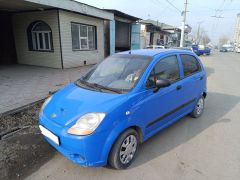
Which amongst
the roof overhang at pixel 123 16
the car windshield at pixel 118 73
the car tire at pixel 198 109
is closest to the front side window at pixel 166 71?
the car windshield at pixel 118 73

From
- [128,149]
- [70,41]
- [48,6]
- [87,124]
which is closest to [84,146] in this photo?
[87,124]

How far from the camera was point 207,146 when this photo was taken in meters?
3.34

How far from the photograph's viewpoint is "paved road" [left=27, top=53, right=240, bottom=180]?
2.62 m

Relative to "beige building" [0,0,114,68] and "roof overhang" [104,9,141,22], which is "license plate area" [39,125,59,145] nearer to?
"beige building" [0,0,114,68]

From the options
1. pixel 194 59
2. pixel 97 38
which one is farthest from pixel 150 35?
pixel 194 59

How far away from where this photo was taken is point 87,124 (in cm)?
236

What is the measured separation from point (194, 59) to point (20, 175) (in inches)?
158

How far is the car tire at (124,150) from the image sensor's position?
256 centimetres

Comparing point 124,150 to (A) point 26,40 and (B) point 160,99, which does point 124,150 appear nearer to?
(B) point 160,99

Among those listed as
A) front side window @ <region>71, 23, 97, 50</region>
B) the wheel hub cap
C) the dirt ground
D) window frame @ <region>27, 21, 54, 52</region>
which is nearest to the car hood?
the wheel hub cap

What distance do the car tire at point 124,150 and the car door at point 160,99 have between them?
0.27m

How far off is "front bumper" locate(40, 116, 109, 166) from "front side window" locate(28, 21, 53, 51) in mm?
9567

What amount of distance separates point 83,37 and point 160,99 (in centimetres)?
1040

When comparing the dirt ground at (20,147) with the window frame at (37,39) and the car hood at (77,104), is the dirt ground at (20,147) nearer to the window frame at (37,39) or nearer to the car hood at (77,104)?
the car hood at (77,104)
